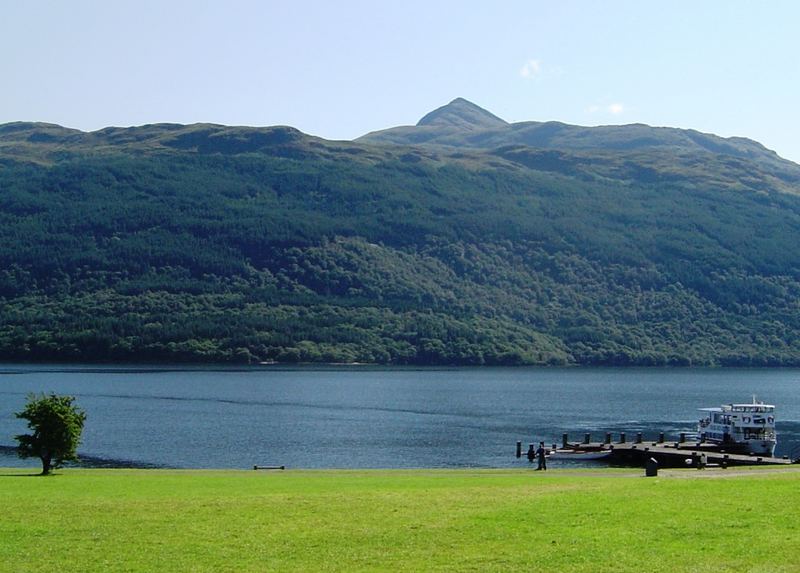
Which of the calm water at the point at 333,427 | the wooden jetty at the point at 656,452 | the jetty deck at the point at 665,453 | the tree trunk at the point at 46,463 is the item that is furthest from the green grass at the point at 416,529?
the calm water at the point at 333,427

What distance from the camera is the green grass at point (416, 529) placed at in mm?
27578

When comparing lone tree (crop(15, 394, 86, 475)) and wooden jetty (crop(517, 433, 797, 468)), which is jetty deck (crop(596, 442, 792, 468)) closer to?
wooden jetty (crop(517, 433, 797, 468))

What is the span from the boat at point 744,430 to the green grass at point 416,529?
220ft

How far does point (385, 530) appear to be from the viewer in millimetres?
31781

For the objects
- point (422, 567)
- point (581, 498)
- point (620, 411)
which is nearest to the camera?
point (422, 567)

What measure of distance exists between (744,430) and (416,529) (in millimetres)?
84844

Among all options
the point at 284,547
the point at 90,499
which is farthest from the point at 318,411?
the point at 284,547

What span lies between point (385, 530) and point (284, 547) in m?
3.49

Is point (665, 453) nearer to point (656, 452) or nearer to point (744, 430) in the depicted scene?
point (656, 452)

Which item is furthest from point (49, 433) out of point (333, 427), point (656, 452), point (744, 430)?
point (333, 427)

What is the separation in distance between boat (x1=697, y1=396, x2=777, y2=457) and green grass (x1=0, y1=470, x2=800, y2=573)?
66920 mm

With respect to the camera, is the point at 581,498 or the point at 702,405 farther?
the point at 702,405

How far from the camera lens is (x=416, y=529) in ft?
104

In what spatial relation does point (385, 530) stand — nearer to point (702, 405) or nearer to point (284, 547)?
point (284, 547)
